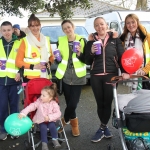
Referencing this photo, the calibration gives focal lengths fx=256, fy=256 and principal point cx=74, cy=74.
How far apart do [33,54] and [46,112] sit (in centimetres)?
95

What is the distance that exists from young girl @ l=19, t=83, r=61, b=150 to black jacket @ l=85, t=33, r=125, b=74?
2.47ft

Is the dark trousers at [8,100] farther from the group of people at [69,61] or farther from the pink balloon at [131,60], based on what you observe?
the pink balloon at [131,60]

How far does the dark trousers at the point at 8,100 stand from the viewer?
4270mm

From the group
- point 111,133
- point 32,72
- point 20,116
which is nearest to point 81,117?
point 111,133

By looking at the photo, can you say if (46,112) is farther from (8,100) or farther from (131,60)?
(131,60)

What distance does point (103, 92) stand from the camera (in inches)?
162

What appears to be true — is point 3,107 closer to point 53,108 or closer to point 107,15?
point 53,108

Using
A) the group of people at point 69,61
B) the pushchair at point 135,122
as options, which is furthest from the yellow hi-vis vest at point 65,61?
the pushchair at point 135,122

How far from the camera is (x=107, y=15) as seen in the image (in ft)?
36.9

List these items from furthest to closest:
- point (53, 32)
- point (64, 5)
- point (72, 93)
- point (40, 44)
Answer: point (53, 32) → point (64, 5) → point (72, 93) → point (40, 44)

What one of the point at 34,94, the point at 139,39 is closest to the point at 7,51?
the point at 34,94

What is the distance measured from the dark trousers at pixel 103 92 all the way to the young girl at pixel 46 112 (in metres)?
0.67

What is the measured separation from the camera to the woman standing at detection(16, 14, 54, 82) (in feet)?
13.1

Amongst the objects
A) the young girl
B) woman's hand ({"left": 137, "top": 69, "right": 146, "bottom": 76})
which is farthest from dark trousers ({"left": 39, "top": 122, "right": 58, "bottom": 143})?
woman's hand ({"left": 137, "top": 69, "right": 146, "bottom": 76})
